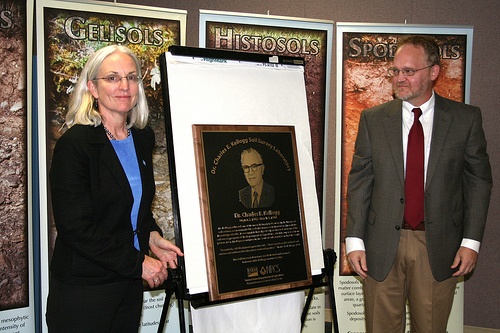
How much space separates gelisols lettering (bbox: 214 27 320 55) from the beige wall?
61 cm

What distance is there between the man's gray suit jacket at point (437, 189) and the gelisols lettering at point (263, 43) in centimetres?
98

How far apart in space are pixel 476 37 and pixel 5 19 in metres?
3.29

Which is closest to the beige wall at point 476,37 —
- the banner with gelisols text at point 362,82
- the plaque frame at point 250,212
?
the banner with gelisols text at point 362,82

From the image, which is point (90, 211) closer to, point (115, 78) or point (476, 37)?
point (115, 78)

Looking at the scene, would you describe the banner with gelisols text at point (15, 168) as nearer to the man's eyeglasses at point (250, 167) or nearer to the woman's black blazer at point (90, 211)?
the woman's black blazer at point (90, 211)

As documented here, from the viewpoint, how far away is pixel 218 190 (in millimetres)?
1685

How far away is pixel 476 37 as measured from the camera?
3.17m

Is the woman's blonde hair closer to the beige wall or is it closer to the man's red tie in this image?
the man's red tie

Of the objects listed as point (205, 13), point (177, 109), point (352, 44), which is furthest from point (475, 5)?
point (177, 109)

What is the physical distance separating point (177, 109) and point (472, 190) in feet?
4.92

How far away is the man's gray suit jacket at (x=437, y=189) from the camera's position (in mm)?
2006

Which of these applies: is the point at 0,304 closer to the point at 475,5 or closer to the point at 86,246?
the point at 86,246

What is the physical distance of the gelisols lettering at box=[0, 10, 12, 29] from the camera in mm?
2381

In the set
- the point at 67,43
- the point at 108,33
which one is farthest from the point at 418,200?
the point at 67,43
